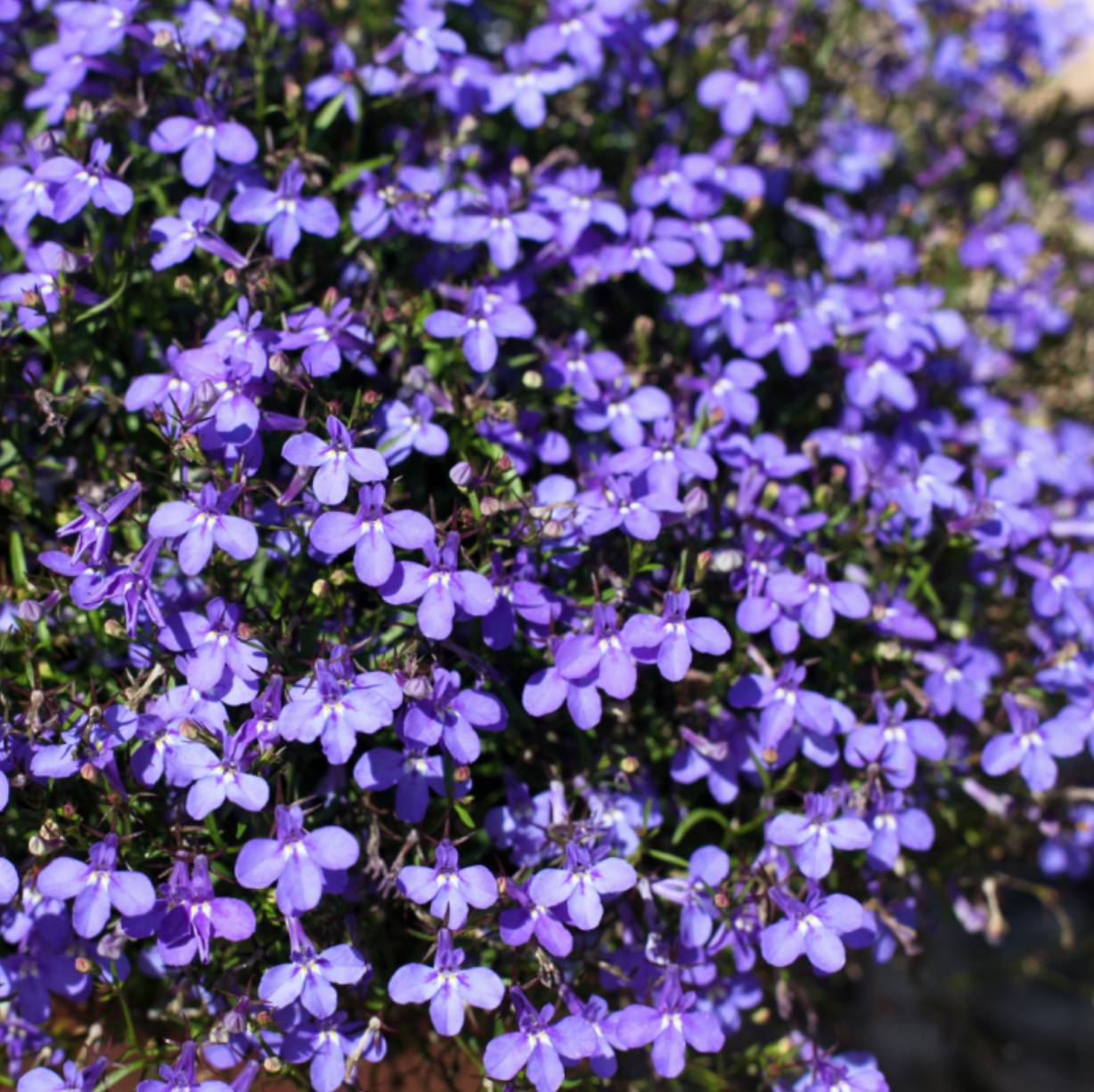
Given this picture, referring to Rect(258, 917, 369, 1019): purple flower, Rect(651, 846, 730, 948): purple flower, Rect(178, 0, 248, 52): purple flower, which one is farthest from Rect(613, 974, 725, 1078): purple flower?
Rect(178, 0, 248, 52): purple flower

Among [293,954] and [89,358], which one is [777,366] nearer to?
[89,358]

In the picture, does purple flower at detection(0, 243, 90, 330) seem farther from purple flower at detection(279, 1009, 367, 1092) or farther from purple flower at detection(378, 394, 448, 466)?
purple flower at detection(279, 1009, 367, 1092)

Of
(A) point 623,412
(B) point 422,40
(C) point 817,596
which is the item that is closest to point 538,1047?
(C) point 817,596

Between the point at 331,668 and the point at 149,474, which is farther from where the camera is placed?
the point at 149,474

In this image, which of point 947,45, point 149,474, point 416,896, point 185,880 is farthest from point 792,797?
point 947,45

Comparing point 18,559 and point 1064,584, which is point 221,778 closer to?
point 18,559
